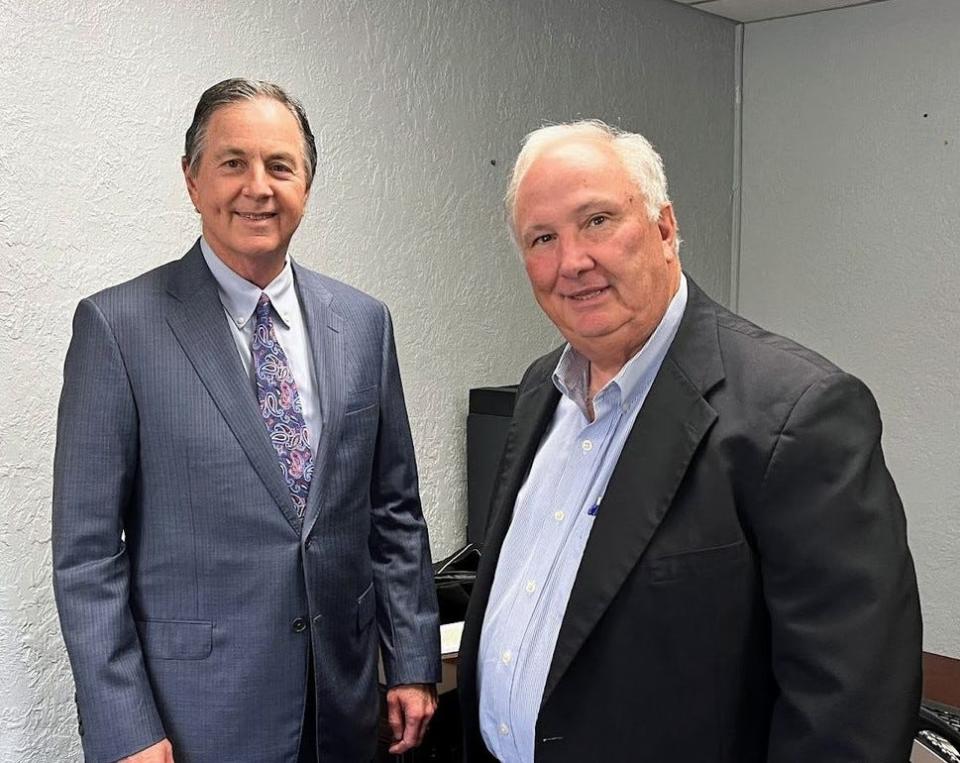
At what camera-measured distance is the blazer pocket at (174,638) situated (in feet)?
5.00

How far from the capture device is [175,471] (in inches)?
59.7

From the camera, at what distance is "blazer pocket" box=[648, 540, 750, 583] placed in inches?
46.7

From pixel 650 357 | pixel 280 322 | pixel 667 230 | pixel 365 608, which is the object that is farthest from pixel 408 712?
pixel 667 230

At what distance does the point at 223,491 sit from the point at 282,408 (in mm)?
163

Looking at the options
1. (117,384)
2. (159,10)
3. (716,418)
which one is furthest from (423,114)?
(716,418)

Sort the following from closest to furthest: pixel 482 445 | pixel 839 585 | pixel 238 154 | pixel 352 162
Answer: pixel 839 585, pixel 238 154, pixel 352 162, pixel 482 445

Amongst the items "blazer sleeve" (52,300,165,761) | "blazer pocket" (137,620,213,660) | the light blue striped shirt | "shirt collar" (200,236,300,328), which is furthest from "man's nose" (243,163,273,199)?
"blazer pocket" (137,620,213,660)

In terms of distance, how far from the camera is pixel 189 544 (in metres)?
1.52

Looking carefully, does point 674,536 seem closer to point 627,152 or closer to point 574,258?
point 574,258

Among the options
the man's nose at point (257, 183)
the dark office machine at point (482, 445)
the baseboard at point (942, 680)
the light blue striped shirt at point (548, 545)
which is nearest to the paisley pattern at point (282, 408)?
the man's nose at point (257, 183)

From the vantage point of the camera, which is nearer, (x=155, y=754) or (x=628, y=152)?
(x=628, y=152)

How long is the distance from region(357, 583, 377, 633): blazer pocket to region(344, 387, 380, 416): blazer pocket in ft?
0.98

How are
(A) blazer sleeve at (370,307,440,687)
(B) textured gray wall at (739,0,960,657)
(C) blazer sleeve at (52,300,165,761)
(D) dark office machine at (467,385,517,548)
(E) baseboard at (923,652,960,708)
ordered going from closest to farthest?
(C) blazer sleeve at (52,300,165,761) < (A) blazer sleeve at (370,307,440,687) < (E) baseboard at (923,652,960,708) < (D) dark office machine at (467,385,517,548) < (B) textured gray wall at (739,0,960,657)

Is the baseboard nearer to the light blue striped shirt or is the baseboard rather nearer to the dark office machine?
the dark office machine
